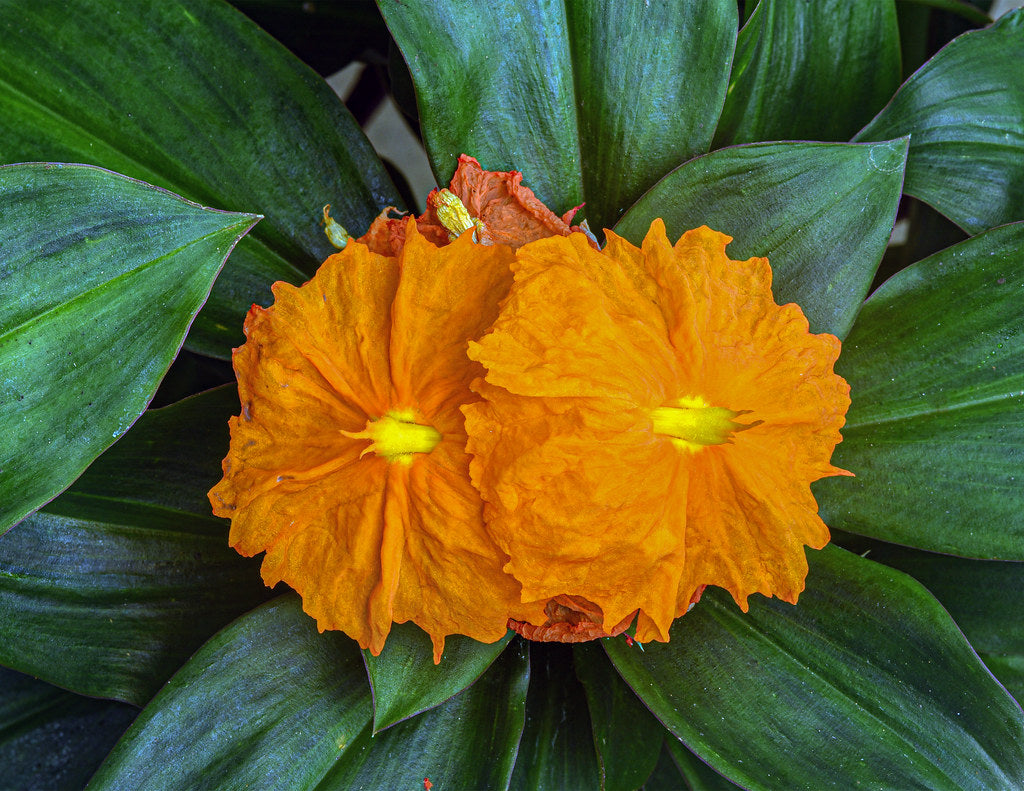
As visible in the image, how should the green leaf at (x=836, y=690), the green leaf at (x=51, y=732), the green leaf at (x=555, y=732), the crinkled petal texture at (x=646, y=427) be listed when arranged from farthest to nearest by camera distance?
the green leaf at (x=51, y=732), the green leaf at (x=555, y=732), the green leaf at (x=836, y=690), the crinkled petal texture at (x=646, y=427)

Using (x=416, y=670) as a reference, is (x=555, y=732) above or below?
below

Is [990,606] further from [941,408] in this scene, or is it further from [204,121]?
[204,121]

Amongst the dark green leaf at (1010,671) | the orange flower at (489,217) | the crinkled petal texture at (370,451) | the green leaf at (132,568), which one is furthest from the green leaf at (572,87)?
the dark green leaf at (1010,671)

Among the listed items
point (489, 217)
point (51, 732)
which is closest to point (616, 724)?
point (489, 217)

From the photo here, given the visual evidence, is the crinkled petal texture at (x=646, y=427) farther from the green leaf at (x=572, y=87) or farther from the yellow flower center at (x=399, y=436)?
the green leaf at (x=572, y=87)

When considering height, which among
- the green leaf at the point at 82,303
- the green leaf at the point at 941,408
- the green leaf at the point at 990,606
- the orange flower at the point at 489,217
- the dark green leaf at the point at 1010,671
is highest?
the green leaf at the point at 82,303

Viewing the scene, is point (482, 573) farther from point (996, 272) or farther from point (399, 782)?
point (996, 272)

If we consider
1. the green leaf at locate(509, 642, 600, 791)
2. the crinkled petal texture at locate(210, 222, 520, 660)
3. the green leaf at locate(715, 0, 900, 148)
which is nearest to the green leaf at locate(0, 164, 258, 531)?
the crinkled petal texture at locate(210, 222, 520, 660)

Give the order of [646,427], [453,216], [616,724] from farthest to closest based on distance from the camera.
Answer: [616,724], [453,216], [646,427]
